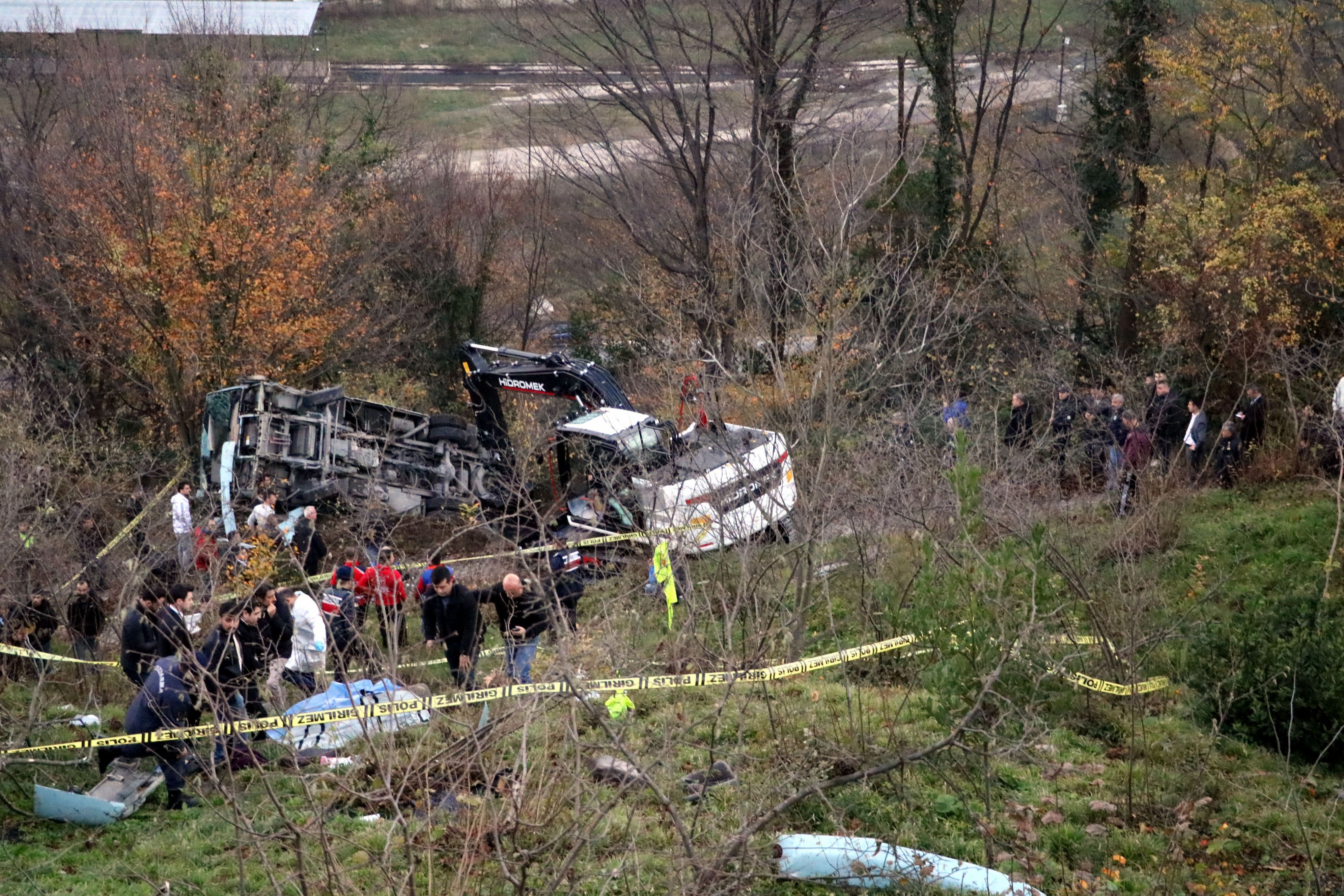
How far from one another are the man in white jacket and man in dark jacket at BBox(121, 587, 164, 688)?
3.39 feet

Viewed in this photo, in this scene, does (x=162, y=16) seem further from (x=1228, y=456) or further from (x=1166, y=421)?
(x=1228, y=456)

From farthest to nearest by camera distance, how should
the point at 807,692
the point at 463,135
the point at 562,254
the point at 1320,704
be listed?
the point at 463,135 → the point at 562,254 → the point at 807,692 → the point at 1320,704

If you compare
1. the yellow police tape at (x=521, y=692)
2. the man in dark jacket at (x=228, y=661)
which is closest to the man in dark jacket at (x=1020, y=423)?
the yellow police tape at (x=521, y=692)

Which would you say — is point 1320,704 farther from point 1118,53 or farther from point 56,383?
point 56,383

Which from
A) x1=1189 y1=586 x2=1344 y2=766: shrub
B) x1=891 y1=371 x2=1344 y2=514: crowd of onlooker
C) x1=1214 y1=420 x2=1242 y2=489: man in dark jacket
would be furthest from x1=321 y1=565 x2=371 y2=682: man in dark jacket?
x1=1214 y1=420 x2=1242 y2=489: man in dark jacket

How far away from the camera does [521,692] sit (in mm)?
8359

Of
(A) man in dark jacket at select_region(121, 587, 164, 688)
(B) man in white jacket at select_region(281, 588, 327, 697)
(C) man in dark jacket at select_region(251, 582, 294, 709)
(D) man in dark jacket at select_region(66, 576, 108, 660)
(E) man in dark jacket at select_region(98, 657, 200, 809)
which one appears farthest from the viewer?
(D) man in dark jacket at select_region(66, 576, 108, 660)

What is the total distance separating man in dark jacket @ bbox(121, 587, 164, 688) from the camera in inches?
386

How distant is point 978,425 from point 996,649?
7011 mm

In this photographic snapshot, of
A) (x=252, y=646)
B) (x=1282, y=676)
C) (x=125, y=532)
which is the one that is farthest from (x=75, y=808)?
(x=1282, y=676)

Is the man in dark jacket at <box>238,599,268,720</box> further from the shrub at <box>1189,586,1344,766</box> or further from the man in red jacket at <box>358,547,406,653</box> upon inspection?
the shrub at <box>1189,586,1344,766</box>

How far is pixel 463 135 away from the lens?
41.4m

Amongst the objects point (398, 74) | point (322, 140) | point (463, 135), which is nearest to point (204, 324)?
point (322, 140)

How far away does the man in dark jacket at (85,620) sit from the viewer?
11859 millimetres
